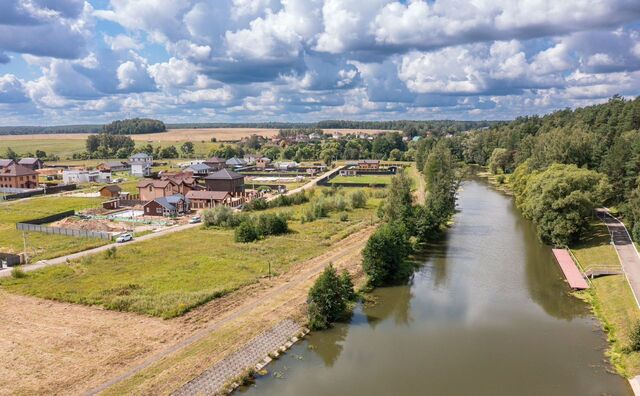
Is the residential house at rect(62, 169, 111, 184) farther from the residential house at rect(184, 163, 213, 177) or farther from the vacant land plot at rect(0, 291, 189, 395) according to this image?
the vacant land plot at rect(0, 291, 189, 395)

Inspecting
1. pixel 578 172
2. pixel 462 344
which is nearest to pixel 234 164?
pixel 578 172

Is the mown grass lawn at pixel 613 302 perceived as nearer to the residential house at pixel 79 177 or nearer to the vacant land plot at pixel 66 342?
the vacant land plot at pixel 66 342

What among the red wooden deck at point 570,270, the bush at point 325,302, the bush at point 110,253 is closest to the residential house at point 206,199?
the bush at point 110,253

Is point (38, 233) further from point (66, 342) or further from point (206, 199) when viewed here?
point (66, 342)

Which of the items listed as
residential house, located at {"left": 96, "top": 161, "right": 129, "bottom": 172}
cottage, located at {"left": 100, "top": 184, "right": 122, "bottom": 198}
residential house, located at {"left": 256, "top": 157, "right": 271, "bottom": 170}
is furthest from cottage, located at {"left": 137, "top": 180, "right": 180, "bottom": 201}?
residential house, located at {"left": 256, "top": 157, "right": 271, "bottom": 170}

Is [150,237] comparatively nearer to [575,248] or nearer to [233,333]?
[233,333]

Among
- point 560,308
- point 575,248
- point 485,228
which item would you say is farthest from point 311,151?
point 560,308
